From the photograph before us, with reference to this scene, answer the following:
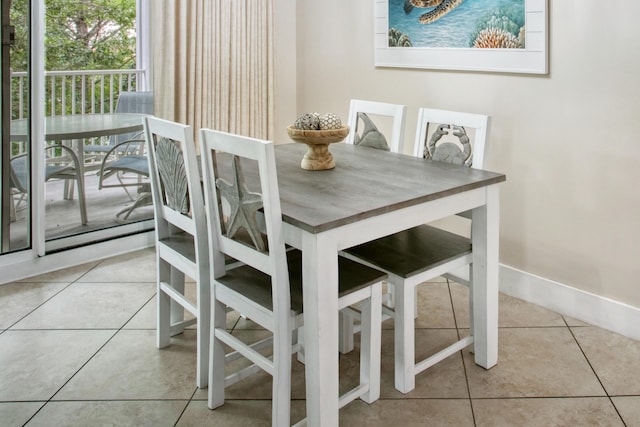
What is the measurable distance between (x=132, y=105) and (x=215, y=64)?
583 millimetres

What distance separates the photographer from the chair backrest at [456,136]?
2.36m

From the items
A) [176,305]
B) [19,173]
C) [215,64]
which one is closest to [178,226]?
[176,305]

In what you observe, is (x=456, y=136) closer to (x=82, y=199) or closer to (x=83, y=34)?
(x=83, y=34)

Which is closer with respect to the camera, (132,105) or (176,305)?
(176,305)

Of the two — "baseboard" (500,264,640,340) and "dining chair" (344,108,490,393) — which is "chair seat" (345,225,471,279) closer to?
"dining chair" (344,108,490,393)

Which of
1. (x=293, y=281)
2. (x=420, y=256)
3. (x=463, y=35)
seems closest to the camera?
(x=293, y=281)

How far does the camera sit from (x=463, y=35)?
300 cm

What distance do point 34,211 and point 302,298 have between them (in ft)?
6.91

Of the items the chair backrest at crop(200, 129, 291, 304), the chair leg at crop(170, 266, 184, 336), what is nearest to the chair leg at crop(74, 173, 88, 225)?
the chair leg at crop(170, 266, 184, 336)

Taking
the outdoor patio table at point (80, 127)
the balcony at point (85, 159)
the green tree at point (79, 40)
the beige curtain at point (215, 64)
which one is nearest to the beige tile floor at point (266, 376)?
the balcony at point (85, 159)

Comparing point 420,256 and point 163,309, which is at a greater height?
point 420,256

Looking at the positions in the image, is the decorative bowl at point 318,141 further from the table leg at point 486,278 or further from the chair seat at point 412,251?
the table leg at point 486,278

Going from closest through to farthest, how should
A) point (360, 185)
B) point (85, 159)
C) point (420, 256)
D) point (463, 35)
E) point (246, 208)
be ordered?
point (246, 208), point (360, 185), point (420, 256), point (463, 35), point (85, 159)

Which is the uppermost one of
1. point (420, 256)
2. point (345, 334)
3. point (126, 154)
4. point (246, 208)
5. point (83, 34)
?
point (83, 34)
